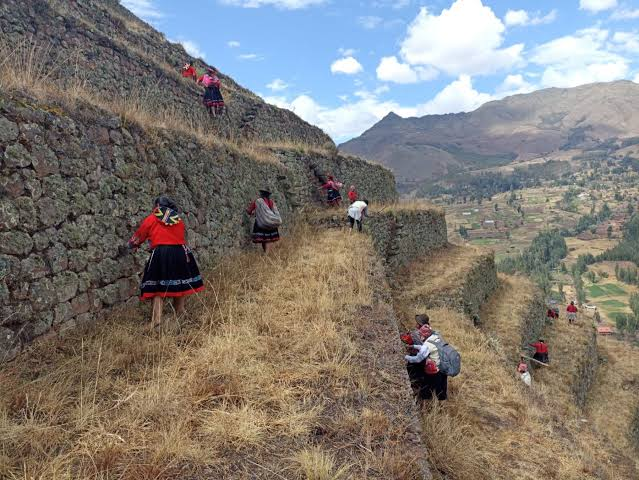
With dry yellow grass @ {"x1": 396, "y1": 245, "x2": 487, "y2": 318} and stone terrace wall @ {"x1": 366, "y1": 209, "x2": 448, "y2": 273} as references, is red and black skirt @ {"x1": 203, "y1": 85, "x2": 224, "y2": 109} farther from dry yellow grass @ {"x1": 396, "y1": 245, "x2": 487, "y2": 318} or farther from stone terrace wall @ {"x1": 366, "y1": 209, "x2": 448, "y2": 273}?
dry yellow grass @ {"x1": 396, "y1": 245, "x2": 487, "y2": 318}

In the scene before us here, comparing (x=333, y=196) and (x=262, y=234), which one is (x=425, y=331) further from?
(x=333, y=196)

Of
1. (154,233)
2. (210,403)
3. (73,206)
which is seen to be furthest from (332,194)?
(210,403)

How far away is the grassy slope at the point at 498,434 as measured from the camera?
478 cm

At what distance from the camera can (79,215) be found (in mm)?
4871

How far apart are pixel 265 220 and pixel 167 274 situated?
13.0 feet

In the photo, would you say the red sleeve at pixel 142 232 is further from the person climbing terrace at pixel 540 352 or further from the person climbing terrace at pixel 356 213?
the person climbing terrace at pixel 540 352

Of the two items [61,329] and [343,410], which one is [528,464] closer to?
[343,410]

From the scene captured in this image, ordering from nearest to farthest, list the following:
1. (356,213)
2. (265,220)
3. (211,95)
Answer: (265,220) → (356,213) → (211,95)

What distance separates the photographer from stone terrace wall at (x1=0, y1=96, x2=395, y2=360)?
13.2ft

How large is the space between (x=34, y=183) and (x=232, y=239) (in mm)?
4551

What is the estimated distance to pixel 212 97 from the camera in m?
14.8

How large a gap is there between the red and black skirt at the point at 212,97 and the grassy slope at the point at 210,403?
10785mm

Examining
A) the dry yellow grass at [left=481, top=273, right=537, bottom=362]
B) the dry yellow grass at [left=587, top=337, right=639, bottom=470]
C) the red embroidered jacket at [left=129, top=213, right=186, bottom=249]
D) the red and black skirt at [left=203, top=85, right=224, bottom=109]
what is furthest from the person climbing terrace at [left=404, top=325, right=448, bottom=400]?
the dry yellow grass at [left=587, top=337, right=639, bottom=470]

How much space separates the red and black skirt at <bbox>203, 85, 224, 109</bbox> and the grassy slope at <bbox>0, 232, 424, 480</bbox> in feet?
35.4
